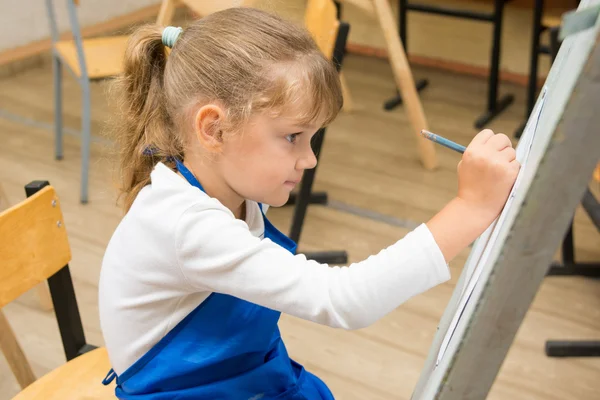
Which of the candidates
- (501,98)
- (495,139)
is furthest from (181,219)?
(501,98)

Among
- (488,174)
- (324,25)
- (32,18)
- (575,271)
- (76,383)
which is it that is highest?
(488,174)

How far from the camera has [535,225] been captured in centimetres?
41

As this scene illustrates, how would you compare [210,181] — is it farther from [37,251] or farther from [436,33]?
[436,33]

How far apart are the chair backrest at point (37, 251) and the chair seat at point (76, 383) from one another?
0.07 m

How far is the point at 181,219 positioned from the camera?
32.4 inches

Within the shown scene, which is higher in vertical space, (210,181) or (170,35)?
(170,35)

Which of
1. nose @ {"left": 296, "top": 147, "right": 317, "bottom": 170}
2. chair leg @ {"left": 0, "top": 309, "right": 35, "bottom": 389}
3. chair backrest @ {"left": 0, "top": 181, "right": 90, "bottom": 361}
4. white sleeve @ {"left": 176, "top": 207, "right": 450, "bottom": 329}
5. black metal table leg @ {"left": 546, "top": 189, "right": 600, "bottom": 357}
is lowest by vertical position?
black metal table leg @ {"left": 546, "top": 189, "right": 600, "bottom": 357}

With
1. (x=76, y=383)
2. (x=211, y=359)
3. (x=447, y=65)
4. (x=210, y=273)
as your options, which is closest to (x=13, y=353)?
(x=76, y=383)

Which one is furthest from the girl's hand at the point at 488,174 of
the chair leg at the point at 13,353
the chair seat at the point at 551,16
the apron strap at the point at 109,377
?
the chair seat at the point at 551,16

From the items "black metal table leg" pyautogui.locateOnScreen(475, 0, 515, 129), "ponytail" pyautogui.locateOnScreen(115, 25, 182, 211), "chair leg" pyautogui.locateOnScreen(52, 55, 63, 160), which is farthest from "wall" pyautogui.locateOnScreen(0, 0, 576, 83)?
"ponytail" pyautogui.locateOnScreen(115, 25, 182, 211)

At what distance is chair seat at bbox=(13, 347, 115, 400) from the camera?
1.08 meters

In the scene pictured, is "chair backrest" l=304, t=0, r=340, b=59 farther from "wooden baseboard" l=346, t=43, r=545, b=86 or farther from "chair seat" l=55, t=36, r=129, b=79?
"wooden baseboard" l=346, t=43, r=545, b=86

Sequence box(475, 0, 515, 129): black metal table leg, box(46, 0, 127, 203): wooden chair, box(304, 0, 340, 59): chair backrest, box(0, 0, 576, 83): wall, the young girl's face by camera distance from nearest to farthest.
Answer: the young girl's face → box(304, 0, 340, 59): chair backrest → box(46, 0, 127, 203): wooden chair → box(475, 0, 515, 129): black metal table leg → box(0, 0, 576, 83): wall

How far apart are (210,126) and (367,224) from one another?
1.58m
